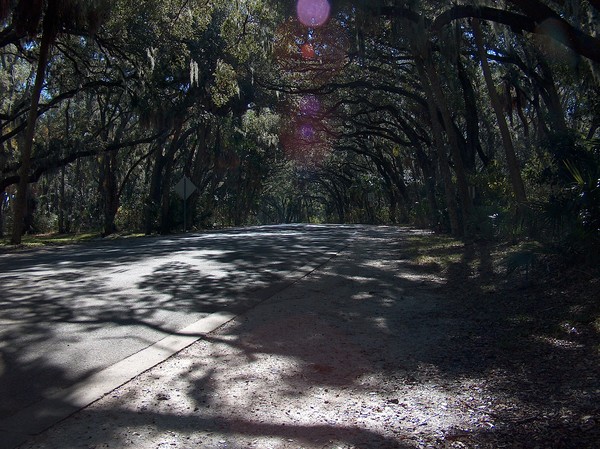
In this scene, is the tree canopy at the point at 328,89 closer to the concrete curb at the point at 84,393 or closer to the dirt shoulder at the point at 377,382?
the dirt shoulder at the point at 377,382

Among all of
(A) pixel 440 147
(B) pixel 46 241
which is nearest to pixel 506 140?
(A) pixel 440 147

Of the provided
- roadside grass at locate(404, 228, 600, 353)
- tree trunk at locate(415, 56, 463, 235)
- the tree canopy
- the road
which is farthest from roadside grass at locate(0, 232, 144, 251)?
tree trunk at locate(415, 56, 463, 235)

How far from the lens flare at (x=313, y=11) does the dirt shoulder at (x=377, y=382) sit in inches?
341

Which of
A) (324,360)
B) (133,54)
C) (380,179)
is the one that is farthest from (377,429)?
(380,179)

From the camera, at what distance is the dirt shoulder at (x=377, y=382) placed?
148 inches

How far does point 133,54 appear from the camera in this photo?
2142cm

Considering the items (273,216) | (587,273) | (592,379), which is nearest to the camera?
(592,379)

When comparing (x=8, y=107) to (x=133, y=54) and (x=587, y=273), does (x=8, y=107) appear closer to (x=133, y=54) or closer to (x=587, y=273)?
(x=133, y=54)

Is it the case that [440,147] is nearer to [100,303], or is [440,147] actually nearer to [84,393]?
[100,303]

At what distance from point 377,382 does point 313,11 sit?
12344mm

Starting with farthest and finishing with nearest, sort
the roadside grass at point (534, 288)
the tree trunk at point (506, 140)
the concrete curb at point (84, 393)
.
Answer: the tree trunk at point (506, 140)
the roadside grass at point (534, 288)
the concrete curb at point (84, 393)

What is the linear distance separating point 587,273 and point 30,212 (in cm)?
3830

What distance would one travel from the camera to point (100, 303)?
7953 mm

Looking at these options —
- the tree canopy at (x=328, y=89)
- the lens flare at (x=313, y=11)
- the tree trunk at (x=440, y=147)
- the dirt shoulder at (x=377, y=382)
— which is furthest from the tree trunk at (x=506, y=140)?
the dirt shoulder at (x=377, y=382)
